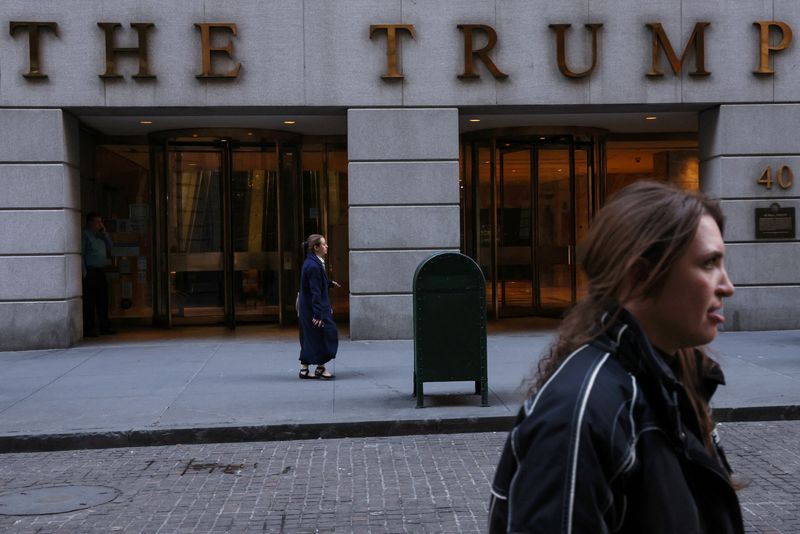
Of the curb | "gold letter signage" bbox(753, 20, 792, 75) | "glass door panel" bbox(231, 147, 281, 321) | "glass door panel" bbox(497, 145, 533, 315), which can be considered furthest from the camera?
"glass door panel" bbox(497, 145, 533, 315)

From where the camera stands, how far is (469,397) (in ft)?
31.7

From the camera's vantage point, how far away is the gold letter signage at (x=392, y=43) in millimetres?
14508

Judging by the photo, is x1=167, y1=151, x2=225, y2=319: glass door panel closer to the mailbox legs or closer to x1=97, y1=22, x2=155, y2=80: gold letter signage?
x1=97, y1=22, x2=155, y2=80: gold letter signage

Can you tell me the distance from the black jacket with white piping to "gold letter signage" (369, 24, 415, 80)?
1316cm

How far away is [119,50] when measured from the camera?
559 inches

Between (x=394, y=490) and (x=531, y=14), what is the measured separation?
392 inches

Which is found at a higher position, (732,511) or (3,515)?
(732,511)

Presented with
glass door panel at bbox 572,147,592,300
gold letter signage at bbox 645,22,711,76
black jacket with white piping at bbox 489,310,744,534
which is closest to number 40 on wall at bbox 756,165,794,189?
gold letter signage at bbox 645,22,711,76

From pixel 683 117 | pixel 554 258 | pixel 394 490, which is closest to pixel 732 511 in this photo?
pixel 394 490

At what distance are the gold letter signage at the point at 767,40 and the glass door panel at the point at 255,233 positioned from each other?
8373 mm

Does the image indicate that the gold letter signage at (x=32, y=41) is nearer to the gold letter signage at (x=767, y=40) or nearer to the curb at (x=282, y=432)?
the curb at (x=282, y=432)

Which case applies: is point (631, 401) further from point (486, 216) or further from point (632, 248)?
Result: point (486, 216)

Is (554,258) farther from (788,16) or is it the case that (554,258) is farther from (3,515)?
(3,515)

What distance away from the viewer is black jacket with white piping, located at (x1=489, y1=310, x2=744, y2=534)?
158 cm
